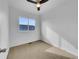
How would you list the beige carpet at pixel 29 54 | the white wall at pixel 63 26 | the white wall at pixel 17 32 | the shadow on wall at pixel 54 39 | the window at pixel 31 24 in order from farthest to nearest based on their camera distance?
the window at pixel 31 24, the white wall at pixel 17 32, the shadow on wall at pixel 54 39, the white wall at pixel 63 26, the beige carpet at pixel 29 54

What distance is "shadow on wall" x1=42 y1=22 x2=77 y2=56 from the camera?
413 cm

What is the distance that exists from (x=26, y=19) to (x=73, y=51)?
3.74 metres

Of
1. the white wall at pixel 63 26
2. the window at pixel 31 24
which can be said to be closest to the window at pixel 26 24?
the window at pixel 31 24

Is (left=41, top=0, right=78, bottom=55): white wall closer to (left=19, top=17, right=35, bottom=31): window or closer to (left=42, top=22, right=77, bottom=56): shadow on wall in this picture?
(left=42, top=22, right=77, bottom=56): shadow on wall

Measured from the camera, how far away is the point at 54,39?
5.16 metres

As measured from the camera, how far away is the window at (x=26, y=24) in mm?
5204

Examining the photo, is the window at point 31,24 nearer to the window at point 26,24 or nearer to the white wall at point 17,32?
the window at point 26,24

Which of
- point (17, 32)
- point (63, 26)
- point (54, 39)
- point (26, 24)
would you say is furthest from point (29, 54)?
point (26, 24)

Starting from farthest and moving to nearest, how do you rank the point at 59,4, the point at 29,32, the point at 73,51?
the point at 29,32 < the point at 59,4 < the point at 73,51

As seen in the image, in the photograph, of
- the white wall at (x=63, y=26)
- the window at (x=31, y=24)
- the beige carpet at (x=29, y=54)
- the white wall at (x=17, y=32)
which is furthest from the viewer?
the window at (x=31, y=24)

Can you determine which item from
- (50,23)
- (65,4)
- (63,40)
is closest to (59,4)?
(65,4)

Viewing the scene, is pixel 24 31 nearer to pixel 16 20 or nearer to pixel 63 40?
pixel 16 20

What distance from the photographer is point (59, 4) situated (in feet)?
15.3

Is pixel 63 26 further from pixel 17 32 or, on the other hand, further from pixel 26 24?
pixel 17 32
